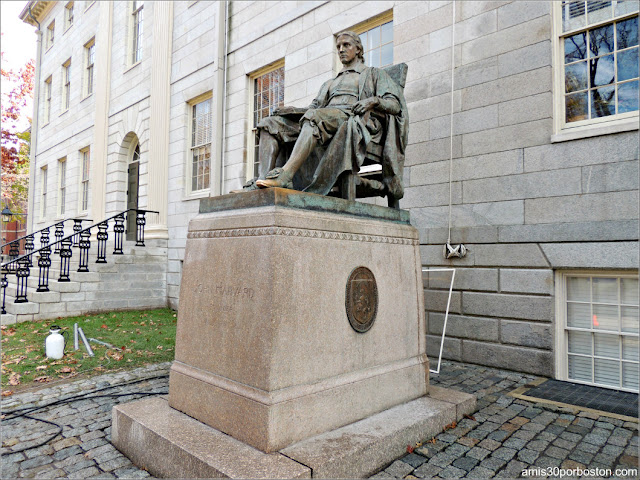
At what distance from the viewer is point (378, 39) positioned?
27.2 ft

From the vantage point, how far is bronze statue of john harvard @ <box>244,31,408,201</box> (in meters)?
3.88

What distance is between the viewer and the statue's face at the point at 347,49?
4586 millimetres

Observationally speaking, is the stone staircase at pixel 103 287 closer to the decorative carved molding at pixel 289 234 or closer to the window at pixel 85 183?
the window at pixel 85 183

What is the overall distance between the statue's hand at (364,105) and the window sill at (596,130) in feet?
9.56

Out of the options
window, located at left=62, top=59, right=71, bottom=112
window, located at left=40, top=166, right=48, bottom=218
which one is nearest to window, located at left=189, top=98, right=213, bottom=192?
window, located at left=62, top=59, right=71, bottom=112

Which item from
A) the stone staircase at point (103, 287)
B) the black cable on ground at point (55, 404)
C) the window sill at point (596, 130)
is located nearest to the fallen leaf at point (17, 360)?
the black cable on ground at point (55, 404)

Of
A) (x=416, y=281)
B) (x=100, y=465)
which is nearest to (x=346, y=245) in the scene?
(x=416, y=281)

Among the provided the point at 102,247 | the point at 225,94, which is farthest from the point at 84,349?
the point at 225,94

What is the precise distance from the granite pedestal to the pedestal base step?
2cm

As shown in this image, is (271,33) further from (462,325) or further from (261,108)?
(462,325)

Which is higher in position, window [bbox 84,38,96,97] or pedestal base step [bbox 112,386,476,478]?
window [bbox 84,38,96,97]

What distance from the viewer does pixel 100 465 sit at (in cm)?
323

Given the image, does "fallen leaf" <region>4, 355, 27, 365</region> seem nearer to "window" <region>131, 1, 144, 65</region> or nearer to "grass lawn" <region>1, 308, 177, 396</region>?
"grass lawn" <region>1, 308, 177, 396</region>

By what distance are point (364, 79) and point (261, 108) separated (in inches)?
264
